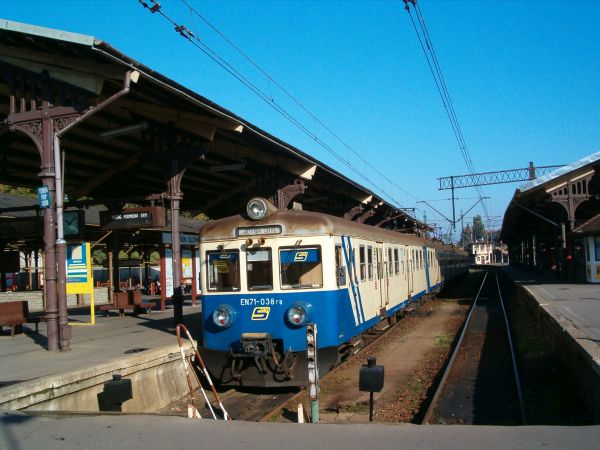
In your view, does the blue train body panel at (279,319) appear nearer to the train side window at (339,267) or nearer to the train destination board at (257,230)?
the train side window at (339,267)

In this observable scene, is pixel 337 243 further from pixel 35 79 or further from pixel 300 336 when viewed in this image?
pixel 35 79

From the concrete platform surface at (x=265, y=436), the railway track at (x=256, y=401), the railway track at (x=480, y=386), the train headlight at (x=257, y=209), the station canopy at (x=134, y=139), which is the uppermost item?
the station canopy at (x=134, y=139)

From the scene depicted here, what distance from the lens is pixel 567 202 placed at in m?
24.3

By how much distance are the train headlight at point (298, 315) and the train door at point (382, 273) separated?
3812 mm

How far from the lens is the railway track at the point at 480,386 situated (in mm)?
7738

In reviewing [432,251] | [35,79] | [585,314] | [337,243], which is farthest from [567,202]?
[35,79]

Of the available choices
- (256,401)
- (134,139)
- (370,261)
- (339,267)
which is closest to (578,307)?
(370,261)

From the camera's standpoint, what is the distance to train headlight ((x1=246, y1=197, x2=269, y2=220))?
930cm

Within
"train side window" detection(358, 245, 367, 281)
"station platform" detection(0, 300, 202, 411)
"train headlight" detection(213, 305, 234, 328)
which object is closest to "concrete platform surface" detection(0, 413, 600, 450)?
"station platform" detection(0, 300, 202, 411)

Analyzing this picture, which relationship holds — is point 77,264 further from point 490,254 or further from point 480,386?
point 490,254

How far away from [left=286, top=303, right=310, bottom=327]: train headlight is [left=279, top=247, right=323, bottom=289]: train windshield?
0.38 m

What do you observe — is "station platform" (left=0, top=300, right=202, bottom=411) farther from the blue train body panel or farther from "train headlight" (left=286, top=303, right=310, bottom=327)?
"train headlight" (left=286, top=303, right=310, bottom=327)

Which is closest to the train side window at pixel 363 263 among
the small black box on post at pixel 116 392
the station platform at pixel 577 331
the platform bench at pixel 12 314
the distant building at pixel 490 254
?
the station platform at pixel 577 331

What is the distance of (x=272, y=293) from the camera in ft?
29.3
